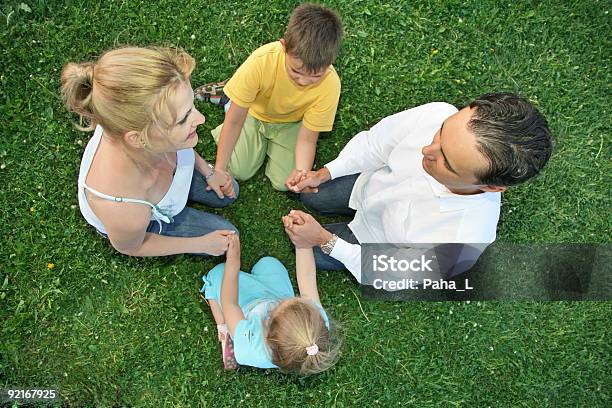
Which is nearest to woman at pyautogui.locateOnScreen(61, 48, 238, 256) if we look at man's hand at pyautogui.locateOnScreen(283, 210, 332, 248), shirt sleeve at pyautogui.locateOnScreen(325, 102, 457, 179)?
man's hand at pyautogui.locateOnScreen(283, 210, 332, 248)

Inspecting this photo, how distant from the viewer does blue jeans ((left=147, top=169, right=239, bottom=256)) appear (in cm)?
385

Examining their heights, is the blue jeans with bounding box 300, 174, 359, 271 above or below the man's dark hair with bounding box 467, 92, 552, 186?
below

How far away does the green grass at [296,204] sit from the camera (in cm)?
403

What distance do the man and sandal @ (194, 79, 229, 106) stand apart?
1027 millimetres

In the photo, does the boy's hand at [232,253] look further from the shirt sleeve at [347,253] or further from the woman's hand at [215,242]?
the shirt sleeve at [347,253]

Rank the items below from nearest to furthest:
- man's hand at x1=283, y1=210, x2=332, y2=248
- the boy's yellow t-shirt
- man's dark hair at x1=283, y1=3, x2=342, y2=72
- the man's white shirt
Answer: man's dark hair at x1=283, y1=3, x2=342, y2=72, the man's white shirt, the boy's yellow t-shirt, man's hand at x1=283, y1=210, x2=332, y2=248

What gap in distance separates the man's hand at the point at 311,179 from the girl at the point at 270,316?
0.28m

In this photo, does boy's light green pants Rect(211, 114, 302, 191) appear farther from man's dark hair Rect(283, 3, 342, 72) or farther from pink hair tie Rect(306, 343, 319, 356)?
pink hair tie Rect(306, 343, 319, 356)

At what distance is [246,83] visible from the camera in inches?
134

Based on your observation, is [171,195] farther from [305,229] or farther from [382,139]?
[382,139]

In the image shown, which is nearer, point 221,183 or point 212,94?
point 221,183

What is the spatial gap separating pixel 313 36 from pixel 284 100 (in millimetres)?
739

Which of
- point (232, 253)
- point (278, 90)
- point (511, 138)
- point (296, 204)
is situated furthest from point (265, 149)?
point (511, 138)

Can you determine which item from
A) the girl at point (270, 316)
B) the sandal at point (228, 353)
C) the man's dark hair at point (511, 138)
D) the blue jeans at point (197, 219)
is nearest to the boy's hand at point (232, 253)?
the girl at point (270, 316)
